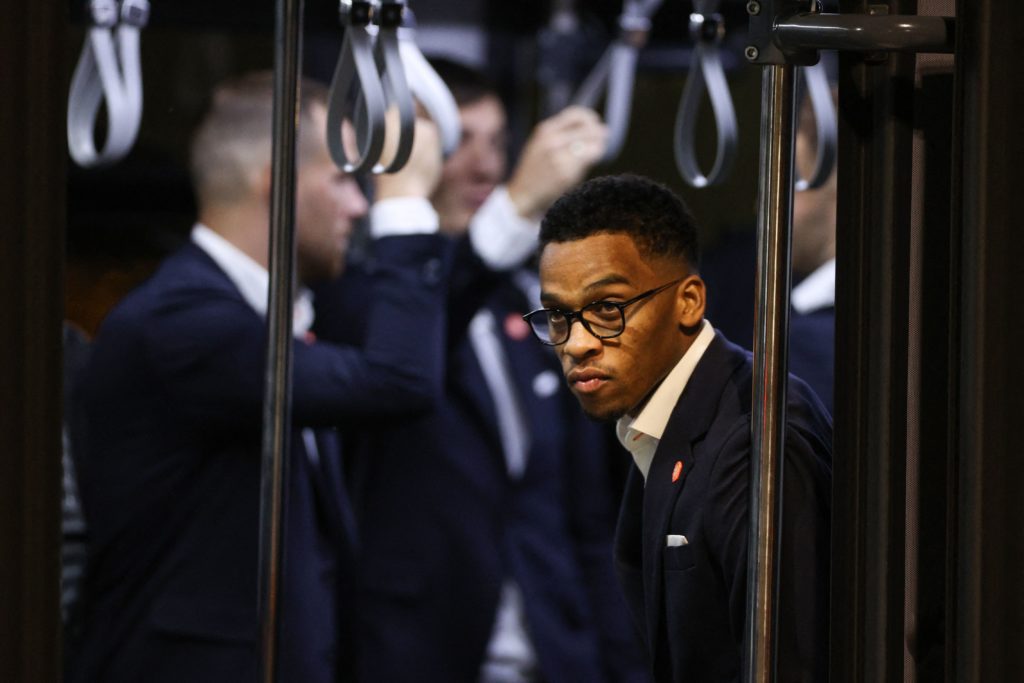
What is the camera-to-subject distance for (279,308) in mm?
951

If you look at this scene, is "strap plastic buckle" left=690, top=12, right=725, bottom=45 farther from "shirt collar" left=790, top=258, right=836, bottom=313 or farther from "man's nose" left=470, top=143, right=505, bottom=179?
"man's nose" left=470, top=143, right=505, bottom=179

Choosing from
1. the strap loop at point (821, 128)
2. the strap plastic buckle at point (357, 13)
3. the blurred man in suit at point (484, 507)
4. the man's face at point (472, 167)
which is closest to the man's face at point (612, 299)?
the strap plastic buckle at point (357, 13)

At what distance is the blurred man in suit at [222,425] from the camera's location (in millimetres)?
2084

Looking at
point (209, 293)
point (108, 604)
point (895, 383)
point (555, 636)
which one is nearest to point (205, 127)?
point (209, 293)

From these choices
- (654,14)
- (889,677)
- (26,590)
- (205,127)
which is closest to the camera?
(26,590)

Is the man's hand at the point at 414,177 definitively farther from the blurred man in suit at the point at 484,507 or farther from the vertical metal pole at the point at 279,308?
the vertical metal pole at the point at 279,308

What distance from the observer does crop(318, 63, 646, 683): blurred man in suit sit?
255cm

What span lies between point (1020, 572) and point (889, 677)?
0.10 m

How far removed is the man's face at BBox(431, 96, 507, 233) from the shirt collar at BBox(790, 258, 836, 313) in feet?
1.87

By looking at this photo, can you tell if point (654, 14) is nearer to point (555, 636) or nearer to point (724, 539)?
point (555, 636)

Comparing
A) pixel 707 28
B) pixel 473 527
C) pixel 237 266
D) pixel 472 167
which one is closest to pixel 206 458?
pixel 237 266

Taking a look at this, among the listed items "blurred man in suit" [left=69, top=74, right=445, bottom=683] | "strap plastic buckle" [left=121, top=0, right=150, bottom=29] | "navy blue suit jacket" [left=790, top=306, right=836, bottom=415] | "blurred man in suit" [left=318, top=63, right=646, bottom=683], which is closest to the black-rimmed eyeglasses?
"strap plastic buckle" [left=121, top=0, right=150, bottom=29]

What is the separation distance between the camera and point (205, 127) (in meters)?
2.46

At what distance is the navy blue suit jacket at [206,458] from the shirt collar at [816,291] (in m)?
0.50
